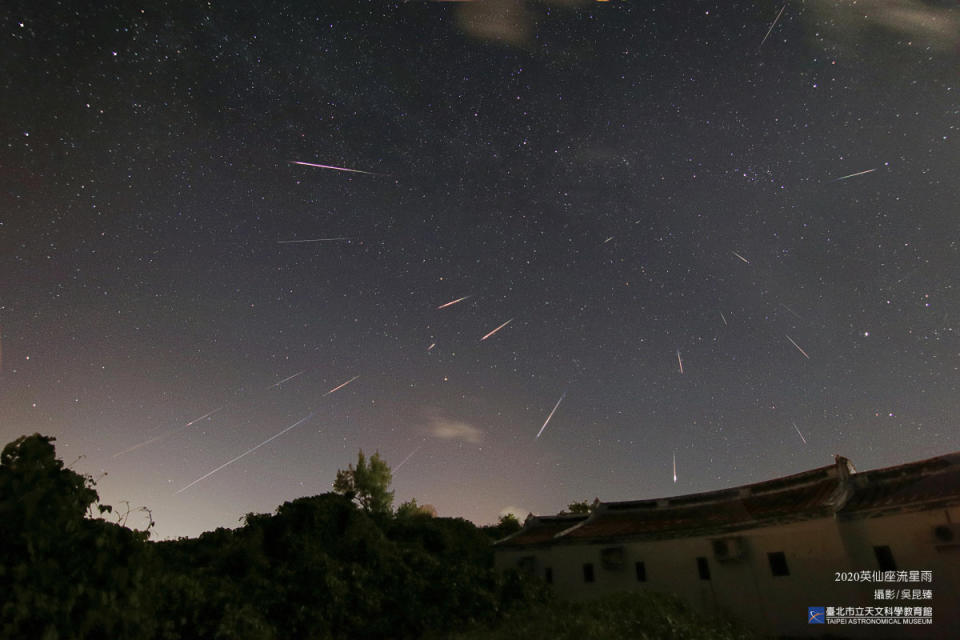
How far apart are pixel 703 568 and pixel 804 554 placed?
4.03 meters

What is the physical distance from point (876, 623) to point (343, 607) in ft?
63.0

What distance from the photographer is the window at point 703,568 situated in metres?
20.4

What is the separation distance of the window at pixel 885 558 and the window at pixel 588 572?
11.7m

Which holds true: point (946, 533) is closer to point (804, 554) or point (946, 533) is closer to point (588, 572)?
point (804, 554)

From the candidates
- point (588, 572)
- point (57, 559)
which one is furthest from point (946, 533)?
point (57, 559)

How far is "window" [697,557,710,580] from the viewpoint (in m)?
20.4

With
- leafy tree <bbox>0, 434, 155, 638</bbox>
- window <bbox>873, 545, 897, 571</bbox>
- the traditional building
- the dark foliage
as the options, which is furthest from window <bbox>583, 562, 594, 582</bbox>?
leafy tree <bbox>0, 434, 155, 638</bbox>

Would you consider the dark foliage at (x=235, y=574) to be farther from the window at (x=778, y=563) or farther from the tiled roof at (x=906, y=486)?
the tiled roof at (x=906, y=486)

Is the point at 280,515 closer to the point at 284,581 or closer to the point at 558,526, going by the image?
the point at 284,581

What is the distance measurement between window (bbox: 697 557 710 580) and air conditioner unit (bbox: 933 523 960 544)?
25.7ft

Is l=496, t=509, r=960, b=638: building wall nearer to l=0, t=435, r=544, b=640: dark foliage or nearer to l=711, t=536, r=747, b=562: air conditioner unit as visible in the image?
l=711, t=536, r=747, b=562: air conditioner unit

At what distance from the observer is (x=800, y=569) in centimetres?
1809

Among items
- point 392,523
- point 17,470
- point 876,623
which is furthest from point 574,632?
point 392,523

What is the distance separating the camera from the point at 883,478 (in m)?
20.0
